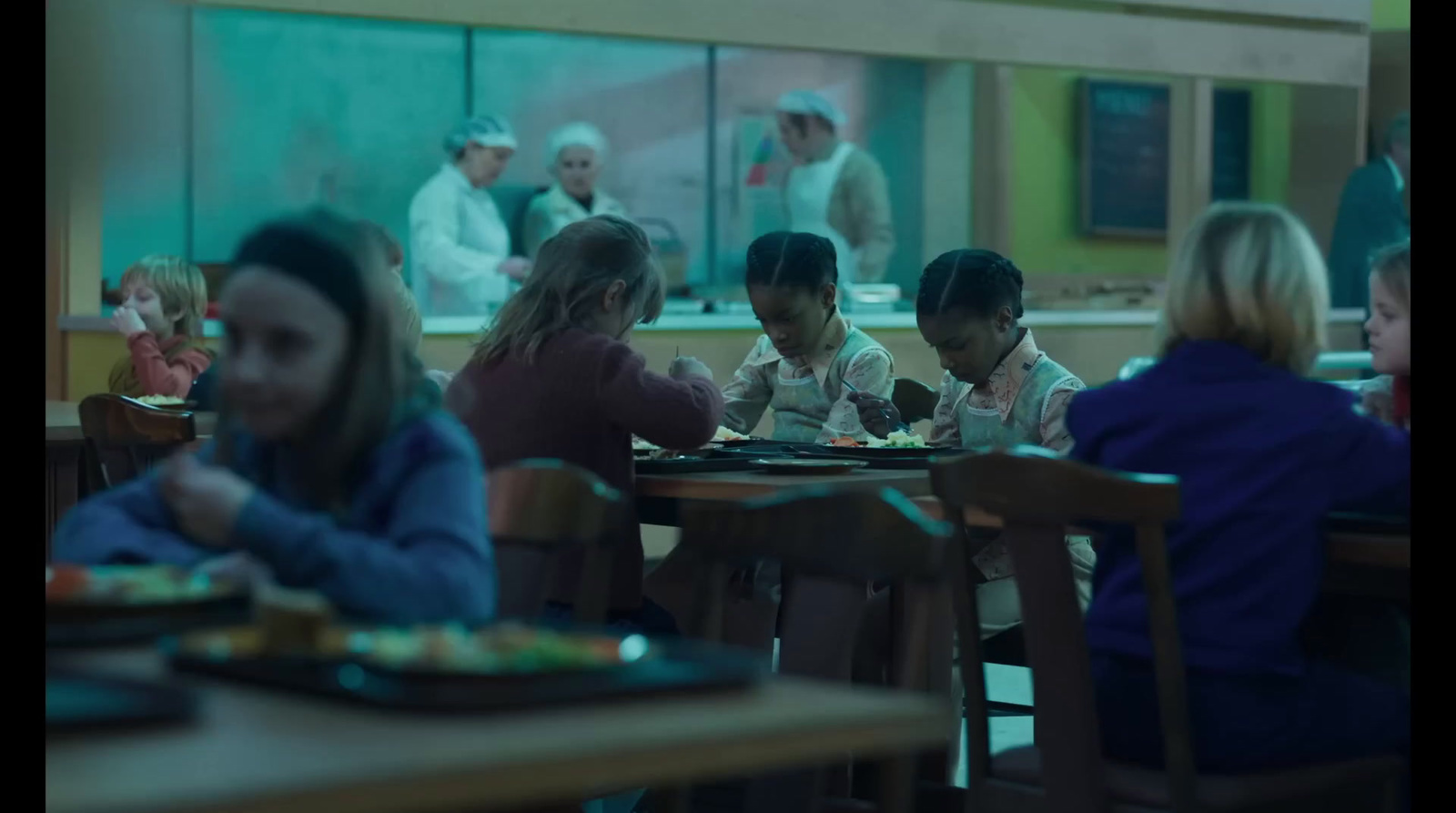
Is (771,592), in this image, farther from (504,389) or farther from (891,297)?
(891,297)

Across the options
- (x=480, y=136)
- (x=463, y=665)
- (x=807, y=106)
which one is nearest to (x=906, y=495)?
(x=463, y=665)

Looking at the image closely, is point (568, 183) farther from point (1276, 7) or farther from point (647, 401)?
point (647, 401)

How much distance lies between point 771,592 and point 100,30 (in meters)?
4.33

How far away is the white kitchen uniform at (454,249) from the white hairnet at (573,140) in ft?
1.54

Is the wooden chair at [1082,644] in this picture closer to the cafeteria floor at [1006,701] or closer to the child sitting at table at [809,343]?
the cafeteria floor at [1006,701]

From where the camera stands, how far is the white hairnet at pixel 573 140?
8516 millimetres

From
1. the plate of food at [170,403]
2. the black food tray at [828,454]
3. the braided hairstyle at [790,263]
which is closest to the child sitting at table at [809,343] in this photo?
the braided hairstyle at [790,263]

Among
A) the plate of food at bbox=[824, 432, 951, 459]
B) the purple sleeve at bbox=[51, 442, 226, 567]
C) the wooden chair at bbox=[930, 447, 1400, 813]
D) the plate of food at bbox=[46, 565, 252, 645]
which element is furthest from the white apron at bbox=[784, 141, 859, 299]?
the plate of food at bbox=[46, 565, 252, 645]

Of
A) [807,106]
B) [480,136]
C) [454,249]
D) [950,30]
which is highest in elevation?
[950,30]

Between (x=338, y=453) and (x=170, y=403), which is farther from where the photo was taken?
(x=170, y=403)

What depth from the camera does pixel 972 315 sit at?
3703 mm

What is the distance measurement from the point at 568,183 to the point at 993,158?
2.83 meters

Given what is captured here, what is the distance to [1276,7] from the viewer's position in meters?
10.1

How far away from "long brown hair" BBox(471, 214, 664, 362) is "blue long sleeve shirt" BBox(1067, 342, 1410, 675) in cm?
105
